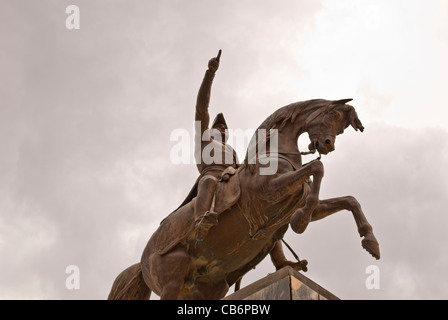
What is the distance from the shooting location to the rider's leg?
8406 mm

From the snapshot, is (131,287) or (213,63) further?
(131,287)

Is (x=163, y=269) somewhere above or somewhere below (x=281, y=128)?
below

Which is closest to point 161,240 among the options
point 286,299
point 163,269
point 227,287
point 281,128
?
point 163,269

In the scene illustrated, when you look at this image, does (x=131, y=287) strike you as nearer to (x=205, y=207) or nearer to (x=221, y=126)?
(x=205, y=207)

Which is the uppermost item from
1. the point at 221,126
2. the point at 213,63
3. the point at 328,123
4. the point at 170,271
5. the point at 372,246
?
the point at 213,63

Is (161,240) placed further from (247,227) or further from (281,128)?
(281,128)

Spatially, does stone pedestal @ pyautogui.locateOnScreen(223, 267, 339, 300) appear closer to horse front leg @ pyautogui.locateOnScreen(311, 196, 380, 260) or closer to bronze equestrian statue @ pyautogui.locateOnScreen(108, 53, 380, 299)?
horse front leg @ pyautogui.locateOnScreen(311, 196, 380, 260)

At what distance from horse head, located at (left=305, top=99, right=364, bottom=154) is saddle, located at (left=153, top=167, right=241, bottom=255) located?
Result: 3.49 ft

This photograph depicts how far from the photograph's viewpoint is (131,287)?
9.46 metres

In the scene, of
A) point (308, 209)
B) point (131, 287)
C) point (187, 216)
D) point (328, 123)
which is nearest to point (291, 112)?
point (328, 123)

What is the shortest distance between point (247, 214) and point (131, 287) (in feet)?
6.70

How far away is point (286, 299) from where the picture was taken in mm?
6738

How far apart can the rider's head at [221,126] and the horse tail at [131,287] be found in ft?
7.03
